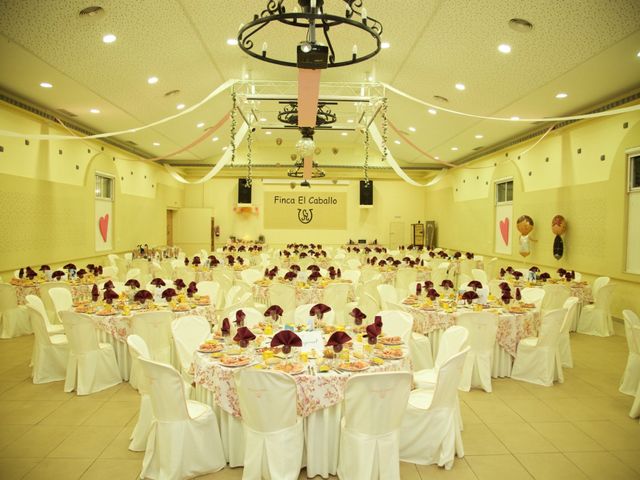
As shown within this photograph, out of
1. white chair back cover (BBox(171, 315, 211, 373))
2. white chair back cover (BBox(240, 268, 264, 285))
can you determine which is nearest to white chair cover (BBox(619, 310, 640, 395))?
white chair back cover (BBox(171, 315, 211, 373))

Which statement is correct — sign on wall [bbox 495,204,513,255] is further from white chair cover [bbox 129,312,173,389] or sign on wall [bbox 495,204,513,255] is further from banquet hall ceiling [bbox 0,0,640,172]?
white chair cover [bbox 129,312,173,389]

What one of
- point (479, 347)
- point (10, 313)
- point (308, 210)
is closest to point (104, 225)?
point (10, 313)

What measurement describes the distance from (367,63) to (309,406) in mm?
7517

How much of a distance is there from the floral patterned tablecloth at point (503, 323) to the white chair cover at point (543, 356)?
0.11m

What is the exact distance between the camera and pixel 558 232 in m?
9.99

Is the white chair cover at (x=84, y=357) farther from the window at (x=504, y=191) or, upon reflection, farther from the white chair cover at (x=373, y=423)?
the window at (x=504, y=191)

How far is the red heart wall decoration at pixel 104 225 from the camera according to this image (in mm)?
12445

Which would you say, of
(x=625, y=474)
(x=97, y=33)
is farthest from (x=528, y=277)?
(x=97, y=33)

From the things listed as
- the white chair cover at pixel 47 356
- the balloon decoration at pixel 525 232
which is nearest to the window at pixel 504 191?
the balloon decoration at pixel 525 232

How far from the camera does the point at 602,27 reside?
5.77 metres

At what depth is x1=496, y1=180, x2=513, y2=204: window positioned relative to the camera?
13141 millimetres

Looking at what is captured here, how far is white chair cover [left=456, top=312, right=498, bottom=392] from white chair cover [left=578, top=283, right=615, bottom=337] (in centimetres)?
376

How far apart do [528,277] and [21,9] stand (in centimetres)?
900

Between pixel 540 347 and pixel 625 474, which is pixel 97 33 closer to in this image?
pixel 540 347
